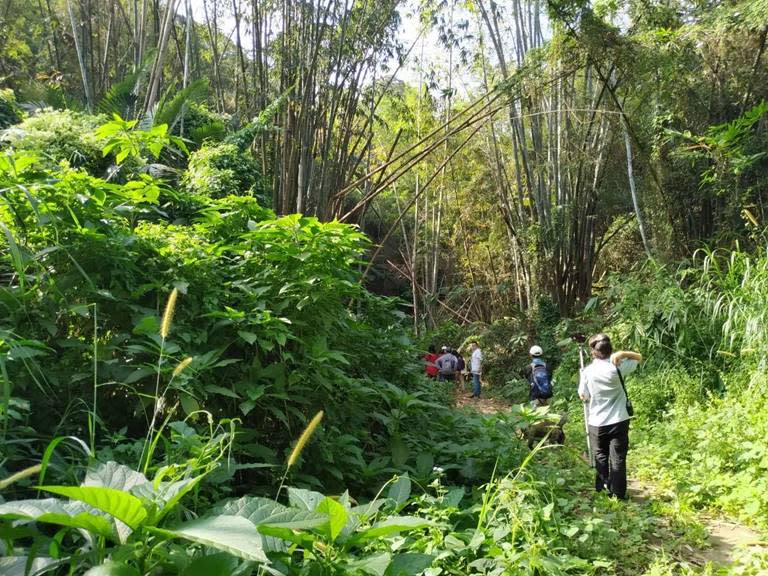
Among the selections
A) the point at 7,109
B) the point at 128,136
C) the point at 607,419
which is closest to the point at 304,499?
the point at 128,136

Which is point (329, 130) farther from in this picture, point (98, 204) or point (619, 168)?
point (619, 168)

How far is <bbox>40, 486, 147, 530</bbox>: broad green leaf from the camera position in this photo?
0.97m

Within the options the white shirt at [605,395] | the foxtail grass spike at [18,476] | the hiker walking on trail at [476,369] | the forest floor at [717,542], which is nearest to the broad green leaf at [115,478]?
the foxtail grass spike at [18,476]

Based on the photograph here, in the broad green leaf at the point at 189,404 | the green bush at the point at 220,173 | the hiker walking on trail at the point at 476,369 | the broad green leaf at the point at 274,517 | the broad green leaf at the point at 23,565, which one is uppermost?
the green bush at the point at 220,173

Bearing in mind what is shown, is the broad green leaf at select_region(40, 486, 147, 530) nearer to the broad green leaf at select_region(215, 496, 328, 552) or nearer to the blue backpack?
the broad green leaf at select_region(215, 496, 328, 552)

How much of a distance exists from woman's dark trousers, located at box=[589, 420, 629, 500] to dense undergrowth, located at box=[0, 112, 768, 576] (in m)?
0.14

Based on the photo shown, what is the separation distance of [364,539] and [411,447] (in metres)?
1.54

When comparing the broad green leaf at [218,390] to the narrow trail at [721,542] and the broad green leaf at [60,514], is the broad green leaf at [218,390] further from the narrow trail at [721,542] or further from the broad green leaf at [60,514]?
the narrow trail at [721,542]

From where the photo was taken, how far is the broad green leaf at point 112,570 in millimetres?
978

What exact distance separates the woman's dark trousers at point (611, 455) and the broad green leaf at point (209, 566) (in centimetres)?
289

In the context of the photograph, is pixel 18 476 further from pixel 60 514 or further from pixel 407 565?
pixel 407 565

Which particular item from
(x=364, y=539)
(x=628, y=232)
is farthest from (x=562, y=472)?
(x=628, y=232)

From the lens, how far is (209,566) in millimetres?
1087

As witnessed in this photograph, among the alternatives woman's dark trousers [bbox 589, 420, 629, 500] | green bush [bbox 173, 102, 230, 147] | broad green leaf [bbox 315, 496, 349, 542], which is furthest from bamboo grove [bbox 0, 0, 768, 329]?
broad green leaf [bbox 315, 496, 349, 542]
